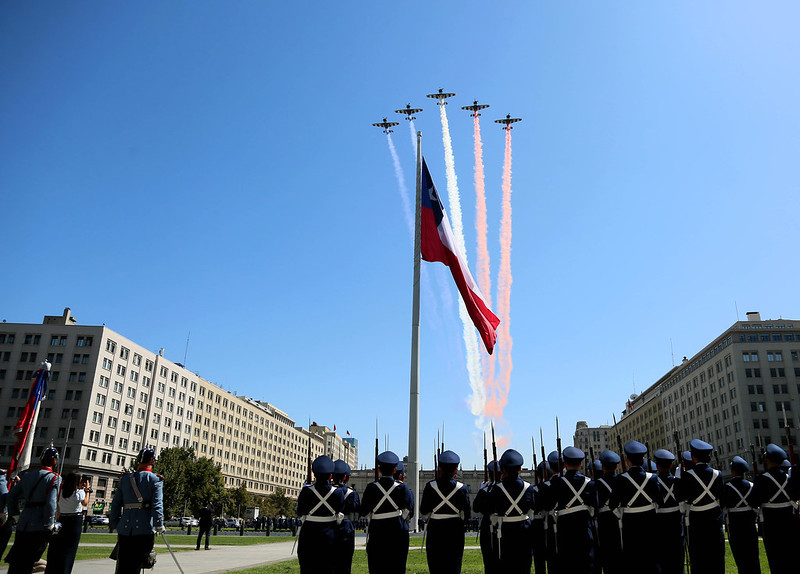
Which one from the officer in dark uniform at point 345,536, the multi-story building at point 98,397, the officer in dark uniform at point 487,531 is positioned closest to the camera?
the officer in dark uniform at point 345,536

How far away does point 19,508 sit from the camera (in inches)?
431

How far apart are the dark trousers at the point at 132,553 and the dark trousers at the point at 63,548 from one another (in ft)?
6.64

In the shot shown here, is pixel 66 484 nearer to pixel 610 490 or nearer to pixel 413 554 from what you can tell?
pixel 610 490

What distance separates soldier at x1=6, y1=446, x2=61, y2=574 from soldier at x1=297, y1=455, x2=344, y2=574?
435 cm

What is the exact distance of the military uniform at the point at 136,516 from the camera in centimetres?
929

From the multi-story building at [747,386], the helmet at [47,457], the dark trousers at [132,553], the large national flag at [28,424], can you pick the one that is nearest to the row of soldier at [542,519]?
the dark trousers at [132,553]

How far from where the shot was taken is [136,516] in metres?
9.47

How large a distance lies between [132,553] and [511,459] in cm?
640

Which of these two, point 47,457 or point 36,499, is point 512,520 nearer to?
point 36,499

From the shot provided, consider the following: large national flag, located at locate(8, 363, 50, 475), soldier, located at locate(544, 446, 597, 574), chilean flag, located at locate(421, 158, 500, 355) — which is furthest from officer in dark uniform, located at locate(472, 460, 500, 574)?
large national flag, located at locate(8, 363, 50, 475)

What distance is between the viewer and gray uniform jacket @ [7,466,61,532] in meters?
10.1

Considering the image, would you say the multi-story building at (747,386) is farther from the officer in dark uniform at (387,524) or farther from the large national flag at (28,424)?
the officer in dark uniform at (387,524)

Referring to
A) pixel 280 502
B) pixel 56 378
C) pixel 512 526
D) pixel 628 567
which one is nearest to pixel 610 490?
pixel 628 567

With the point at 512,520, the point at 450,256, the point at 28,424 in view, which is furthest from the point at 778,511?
the point at 28,424
